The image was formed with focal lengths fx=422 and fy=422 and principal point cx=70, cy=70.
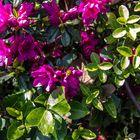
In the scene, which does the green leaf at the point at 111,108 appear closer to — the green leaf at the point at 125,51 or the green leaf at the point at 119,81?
the green leaf at the point at 119,81

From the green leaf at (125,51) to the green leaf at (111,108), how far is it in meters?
0.21

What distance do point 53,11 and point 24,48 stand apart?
0.18 meters

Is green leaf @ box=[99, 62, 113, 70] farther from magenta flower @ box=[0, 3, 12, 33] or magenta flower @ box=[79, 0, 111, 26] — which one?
magenta flower @ box=[0, 3, 12, 33]

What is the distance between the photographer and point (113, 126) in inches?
86.0

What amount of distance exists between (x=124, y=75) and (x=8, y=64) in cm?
46

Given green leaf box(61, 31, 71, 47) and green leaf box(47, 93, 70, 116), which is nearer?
green leaf box(47, 93, 70, 116)

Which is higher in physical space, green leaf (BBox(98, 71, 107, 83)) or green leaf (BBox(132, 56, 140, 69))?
green leaf (BBox(132, 56, 140, 69))

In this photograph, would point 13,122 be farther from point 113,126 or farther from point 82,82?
point 113,126

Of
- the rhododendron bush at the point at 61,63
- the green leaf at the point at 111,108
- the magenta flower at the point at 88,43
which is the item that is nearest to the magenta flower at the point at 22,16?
the rhododendron bush at the point at 61,63

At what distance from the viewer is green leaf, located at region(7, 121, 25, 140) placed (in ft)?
5.00

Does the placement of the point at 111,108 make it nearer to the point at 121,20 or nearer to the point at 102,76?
the point at 102,76

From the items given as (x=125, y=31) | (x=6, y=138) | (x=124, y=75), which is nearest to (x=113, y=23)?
(x=125, y=31)

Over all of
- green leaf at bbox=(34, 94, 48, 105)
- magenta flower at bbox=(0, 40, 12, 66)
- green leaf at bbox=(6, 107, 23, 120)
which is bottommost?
green leaf at bbox=(6, 107, 23, 120)

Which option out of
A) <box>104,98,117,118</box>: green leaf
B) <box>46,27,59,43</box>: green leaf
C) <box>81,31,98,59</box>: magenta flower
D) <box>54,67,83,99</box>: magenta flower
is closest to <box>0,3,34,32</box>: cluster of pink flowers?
<box>46,27,59,43</box>: green leaf
